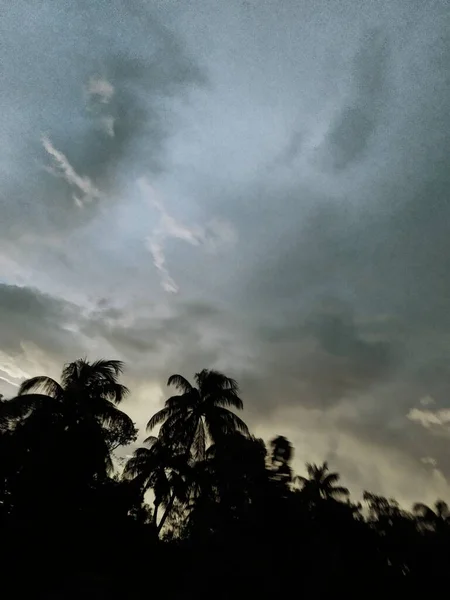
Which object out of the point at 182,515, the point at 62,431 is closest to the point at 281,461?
the point at 62,431

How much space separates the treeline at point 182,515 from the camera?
5.70 metres

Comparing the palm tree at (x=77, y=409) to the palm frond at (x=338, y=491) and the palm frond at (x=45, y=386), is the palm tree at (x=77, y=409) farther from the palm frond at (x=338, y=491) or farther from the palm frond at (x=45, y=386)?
the palm frond at (x=338, y=491)

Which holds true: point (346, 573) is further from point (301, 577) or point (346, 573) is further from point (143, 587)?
point (143, 587)

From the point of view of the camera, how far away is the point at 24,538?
579 inches

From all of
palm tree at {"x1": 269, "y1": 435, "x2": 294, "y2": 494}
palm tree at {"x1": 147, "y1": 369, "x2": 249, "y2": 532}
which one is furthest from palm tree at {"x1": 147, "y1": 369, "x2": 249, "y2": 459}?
palm tree at {"x1": 269, "y1": 435, "x2": 294, "y2": 494}

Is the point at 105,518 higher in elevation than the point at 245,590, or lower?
higher

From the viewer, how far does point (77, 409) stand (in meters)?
17.7

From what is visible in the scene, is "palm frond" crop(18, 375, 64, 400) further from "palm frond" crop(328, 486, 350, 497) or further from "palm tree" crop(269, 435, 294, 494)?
"palm frond" crop(328, 486, 350, 497)

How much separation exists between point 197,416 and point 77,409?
707 cm

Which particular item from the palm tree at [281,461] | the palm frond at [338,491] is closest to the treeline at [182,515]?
the palm tree at [281,461]

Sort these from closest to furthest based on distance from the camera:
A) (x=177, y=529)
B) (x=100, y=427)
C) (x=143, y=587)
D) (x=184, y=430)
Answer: (x=143, y=587) → (x=100, y=427) → (x=184, y=430) → (x=177, y=529)

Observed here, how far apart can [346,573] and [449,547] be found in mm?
2361

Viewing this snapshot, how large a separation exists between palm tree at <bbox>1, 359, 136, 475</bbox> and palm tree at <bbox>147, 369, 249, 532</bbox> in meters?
2.91

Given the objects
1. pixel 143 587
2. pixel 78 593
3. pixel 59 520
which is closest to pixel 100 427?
pixel 59 520
